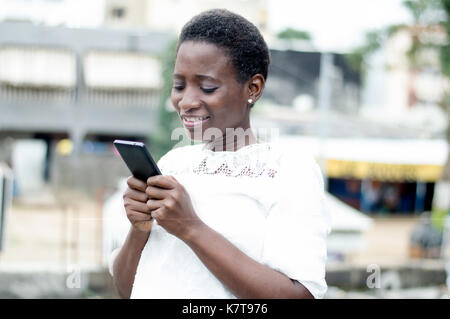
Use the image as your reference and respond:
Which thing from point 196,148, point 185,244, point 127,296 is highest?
point 196,148

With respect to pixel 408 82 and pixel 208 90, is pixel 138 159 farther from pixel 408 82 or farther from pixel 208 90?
pixel 408 82

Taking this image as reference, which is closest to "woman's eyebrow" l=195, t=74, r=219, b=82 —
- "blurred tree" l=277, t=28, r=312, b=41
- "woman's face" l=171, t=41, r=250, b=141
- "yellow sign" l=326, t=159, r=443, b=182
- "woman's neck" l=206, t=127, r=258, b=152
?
"woman's face" l=171, t=41, r=250, b=141

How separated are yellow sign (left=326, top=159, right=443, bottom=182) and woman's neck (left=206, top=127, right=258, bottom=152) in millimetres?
11378

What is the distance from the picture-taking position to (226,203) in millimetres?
969

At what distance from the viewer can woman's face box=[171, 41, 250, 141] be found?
0.97 metres

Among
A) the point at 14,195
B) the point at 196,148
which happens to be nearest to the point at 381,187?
the point at 14,195

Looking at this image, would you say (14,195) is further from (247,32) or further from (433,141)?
(247,32)

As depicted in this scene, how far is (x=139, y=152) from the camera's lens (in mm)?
876

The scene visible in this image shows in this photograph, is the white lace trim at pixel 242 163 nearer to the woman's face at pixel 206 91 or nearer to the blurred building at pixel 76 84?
the woman's face at pixel 206 91

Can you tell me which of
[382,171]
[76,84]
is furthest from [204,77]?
[382,171]

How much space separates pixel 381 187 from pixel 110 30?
7.04 meters

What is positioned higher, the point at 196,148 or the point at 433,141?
the point at 196,148

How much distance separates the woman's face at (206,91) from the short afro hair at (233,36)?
0.01m

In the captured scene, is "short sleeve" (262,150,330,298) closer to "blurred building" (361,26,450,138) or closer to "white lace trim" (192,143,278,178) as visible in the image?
"white lace trim" (192,143,278,178)
